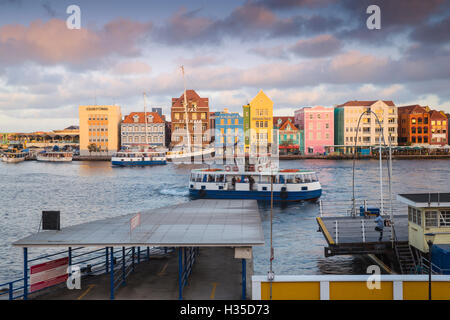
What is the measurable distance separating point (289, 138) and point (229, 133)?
19169mm

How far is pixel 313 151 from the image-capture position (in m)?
149

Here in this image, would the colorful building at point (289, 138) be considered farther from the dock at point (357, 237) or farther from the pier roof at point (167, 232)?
the pier roof at point (167, 232)

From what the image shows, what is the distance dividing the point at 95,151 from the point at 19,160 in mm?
27483

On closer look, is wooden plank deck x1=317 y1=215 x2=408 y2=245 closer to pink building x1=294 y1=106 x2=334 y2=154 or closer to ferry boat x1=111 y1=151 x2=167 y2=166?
ferry boat x1=111 y1=151 x2=167 y2=166

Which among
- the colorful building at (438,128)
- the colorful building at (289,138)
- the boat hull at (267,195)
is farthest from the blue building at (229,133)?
the boat hull at (267,195)

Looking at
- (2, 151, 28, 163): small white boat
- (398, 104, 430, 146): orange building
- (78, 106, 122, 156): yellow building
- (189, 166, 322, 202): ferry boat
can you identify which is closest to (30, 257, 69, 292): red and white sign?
(189, 166, 322, 202): ferry boat

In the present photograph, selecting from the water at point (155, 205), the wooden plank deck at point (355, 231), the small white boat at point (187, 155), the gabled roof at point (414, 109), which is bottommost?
Result: the water at point (155, 205)

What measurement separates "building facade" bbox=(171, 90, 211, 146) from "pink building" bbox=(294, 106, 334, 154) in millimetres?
29967

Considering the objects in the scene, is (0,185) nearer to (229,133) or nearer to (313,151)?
(229,133)

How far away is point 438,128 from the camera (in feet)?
484

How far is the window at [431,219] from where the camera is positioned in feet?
64.3

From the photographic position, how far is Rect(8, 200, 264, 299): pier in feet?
53.4

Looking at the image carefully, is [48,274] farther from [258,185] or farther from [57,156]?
[57,156]

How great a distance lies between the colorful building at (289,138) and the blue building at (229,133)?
1294 centimetres
